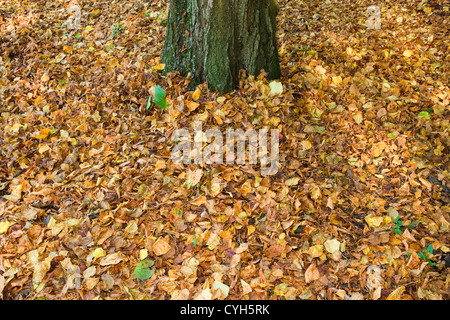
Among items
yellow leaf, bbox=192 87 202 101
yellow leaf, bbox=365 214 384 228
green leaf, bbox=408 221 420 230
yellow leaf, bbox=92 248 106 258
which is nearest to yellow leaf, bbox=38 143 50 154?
yellow leaf, bbox=92 248 106 258

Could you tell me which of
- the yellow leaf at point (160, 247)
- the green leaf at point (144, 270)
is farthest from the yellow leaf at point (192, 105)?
the green leaf at point (144, 270)

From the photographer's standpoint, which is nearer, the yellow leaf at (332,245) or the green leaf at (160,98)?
the yellow leaf at (332,245)

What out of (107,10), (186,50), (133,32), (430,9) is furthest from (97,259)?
(430,9)

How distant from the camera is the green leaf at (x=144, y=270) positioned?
2.15 meters

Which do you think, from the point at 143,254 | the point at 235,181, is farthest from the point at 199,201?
the point at 143,254

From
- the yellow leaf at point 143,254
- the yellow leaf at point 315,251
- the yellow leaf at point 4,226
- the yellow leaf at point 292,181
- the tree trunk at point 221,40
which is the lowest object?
the yellow leaf at point 315,251

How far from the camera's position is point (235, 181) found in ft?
8.44

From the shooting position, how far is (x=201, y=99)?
303 centimetres

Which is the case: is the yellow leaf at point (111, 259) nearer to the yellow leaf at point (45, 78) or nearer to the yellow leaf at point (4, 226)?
the yellow leaf at point (4, 226)

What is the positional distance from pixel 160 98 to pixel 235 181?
1.11 m

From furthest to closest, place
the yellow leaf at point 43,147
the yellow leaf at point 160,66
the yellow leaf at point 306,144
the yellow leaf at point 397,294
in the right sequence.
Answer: the yellow leaf at point 160,66 < the yellow leaf at point 43,147 < the yellow leaf at point 306,144 < the yellow leaf at point 397,294

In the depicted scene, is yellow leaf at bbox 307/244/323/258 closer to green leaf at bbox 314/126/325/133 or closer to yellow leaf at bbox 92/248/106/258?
green leaf at bbox 314/126/325/133

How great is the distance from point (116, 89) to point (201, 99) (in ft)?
3.01
